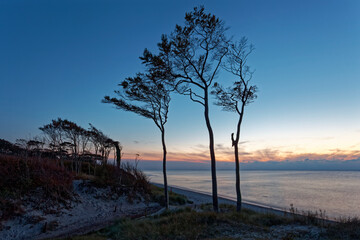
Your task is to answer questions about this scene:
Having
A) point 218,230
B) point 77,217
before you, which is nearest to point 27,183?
point 77,217

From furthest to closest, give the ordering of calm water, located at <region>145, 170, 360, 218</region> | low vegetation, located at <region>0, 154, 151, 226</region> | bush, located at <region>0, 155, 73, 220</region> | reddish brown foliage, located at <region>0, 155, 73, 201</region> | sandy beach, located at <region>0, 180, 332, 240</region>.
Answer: calm water, located at <region>145, 170, 360, 218</region> < reddish brown foliage, located at <region>0, 155, 73, 201</region> < low vegetation, located at <region>0, 154, 151, 226</region> < bush, located at <region>0, 155, 73, 220</region> < sandy beach, located at <region>0, 180, 332, 240</region>

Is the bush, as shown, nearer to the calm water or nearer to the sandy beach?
the sandy beach

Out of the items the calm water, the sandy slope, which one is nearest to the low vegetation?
the sandy slope

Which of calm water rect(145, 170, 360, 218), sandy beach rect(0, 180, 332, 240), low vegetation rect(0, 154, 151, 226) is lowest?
calm water rect(145, 170, 360, 218)

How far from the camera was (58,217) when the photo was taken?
39.1ft

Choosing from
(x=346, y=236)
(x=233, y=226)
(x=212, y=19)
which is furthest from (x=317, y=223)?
(x=212, y=19)

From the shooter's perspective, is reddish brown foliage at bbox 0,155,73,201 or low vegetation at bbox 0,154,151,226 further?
reddish brown foliage at bbox 0,155,73,201

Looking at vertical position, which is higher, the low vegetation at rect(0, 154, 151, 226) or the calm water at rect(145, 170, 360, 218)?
the low vegetation at rect(0, 154, 151, 226)

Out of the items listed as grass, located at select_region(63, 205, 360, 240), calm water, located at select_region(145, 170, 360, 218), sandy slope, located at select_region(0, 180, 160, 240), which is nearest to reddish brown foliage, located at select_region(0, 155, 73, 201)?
sandy slope, located at select_region(0, 180, 160, 240)

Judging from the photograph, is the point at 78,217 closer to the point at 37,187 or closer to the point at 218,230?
the point at 37,187

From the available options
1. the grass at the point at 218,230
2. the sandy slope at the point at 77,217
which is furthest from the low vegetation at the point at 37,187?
the grass at the point at 218,230

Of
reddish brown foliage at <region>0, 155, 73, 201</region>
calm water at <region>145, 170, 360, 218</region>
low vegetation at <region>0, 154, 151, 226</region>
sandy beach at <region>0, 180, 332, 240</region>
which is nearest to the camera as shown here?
sandy beach at <region>0, 180, 332, 240</region>

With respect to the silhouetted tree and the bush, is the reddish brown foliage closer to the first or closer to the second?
the bush

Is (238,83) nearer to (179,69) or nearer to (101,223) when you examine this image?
(179,69)
